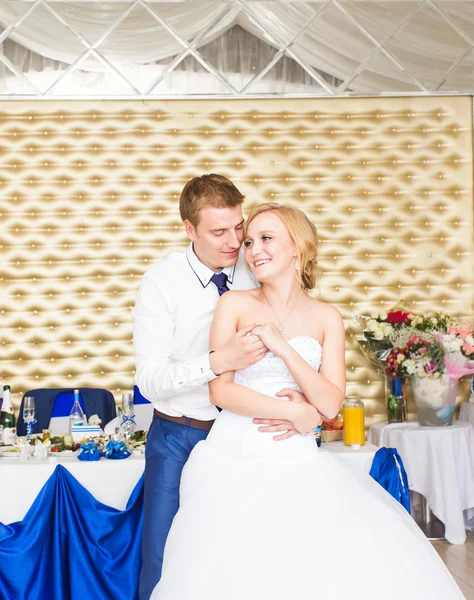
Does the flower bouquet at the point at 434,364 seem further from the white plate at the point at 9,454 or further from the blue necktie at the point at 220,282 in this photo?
the white plate at the point at 9,454

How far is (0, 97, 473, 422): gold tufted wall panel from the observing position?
518 centimetres

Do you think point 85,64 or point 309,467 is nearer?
point 309,467

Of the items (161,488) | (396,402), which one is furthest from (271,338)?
(396,402)

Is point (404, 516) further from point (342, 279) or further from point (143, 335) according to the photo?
point (342, 279)

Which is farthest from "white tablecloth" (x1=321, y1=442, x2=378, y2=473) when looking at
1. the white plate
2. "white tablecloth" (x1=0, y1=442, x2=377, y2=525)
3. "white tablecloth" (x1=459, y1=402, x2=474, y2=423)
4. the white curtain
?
the white curtain

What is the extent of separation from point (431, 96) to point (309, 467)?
4.01m

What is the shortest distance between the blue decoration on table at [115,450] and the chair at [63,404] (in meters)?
1.51

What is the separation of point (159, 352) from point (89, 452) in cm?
79

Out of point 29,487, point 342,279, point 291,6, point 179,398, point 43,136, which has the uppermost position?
point 291,6

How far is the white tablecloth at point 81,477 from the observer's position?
9.36ft

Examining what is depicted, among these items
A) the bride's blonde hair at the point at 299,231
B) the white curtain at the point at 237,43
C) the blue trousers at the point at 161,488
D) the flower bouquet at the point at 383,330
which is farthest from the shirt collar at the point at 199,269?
the white curtain at the point at 237,43

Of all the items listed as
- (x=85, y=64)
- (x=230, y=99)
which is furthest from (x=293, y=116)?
(x=85, y=64)

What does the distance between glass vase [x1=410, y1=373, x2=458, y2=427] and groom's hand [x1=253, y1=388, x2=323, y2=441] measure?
2422mm

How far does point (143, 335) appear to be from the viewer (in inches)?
94.0
